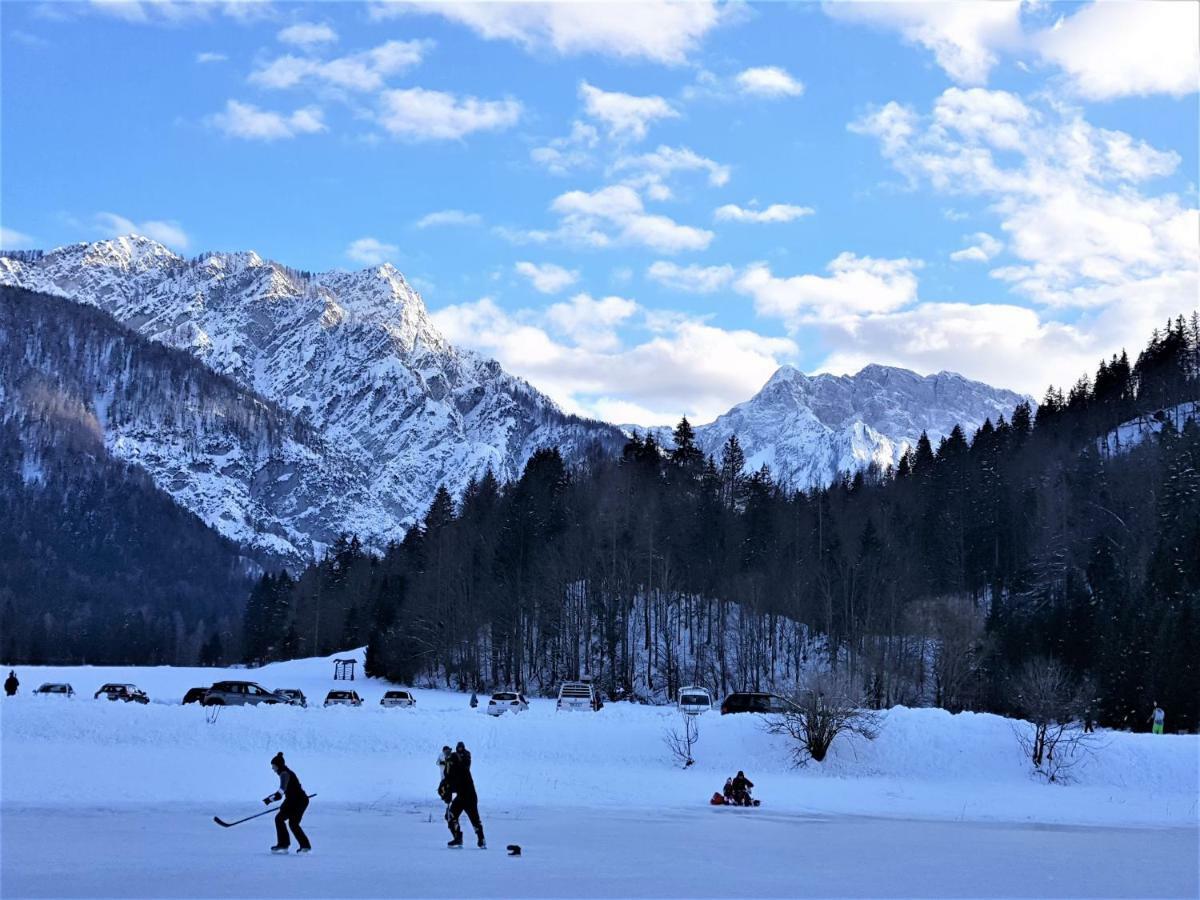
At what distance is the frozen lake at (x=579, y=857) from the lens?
1775cm

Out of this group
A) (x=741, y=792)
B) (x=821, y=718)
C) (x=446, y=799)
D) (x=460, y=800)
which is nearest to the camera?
(x=460, y=800)

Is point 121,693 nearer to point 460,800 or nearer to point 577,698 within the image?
point 577,698

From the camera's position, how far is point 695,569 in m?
88.8

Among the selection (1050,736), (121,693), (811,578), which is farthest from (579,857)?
(811,578)

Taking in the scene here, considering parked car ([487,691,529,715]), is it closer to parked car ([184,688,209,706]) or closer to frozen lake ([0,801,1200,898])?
parked car ([184,688,209,706])

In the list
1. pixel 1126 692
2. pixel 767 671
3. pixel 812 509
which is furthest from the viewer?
pixel 812 509

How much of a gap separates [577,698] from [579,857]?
3534 cm

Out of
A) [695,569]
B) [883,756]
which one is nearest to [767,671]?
[695,569]

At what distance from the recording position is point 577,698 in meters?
56.5

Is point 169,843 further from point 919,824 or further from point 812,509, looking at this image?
point 812,509

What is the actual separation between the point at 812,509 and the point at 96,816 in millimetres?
84275

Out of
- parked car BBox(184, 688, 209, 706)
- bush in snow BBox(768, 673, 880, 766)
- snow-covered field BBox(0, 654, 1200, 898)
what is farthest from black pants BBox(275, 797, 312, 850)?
parked car BBox(184, 688, 209, 706)

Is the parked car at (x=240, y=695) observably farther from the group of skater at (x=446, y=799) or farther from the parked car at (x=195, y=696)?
the group of skater at (x=446, y=799)

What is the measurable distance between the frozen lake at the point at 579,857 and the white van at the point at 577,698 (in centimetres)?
2474
